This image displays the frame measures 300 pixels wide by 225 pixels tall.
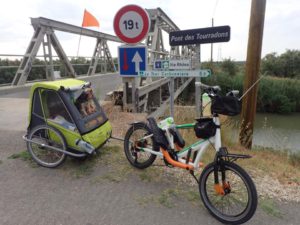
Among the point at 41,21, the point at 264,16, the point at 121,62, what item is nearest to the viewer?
the point at 121,62

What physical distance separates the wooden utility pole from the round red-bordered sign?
2360 millimetres

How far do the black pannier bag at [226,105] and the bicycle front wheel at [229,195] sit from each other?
0.47 metres

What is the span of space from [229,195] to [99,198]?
51.9 inches

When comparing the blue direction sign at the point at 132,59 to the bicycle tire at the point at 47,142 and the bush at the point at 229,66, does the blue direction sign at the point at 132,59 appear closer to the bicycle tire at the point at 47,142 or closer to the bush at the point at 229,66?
the bicycle tire at the point at 47,142

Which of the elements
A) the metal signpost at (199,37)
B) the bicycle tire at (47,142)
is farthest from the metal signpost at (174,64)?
the bicycle tire at (47,142)

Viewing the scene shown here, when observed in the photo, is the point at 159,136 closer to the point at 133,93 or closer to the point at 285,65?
the point at 133,93

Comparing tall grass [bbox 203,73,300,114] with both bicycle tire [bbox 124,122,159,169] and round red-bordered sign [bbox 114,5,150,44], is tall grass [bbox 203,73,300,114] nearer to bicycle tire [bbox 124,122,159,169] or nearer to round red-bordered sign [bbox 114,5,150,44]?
round red-bordered sign [bbox 114,5,150,44]

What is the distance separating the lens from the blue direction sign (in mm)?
3947

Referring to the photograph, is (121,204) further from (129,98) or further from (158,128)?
(129,98)

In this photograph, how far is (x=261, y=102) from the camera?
25422mm

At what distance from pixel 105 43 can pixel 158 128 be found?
1334cm

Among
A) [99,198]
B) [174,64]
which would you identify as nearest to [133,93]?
[174,64]

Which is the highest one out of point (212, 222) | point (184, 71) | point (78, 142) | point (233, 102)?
point (184, 71)

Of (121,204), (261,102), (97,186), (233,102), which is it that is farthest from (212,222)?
(261,102)
